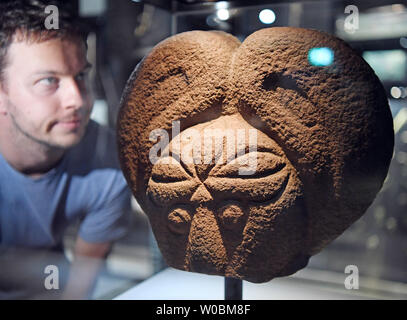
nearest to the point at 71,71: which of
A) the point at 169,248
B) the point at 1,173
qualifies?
the point at 1,173

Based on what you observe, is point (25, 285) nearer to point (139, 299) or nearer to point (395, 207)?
point (139, 299)

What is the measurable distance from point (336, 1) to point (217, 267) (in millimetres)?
1016

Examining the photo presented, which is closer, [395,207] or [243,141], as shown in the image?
[243,141]

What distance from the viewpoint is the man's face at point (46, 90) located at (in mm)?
1708

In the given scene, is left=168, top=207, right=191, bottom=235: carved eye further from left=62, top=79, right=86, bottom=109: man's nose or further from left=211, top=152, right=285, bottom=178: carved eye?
left=62, top=79, right=86, bottom=109: man's nose

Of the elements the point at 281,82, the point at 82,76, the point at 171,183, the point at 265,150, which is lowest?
the point at 171,183

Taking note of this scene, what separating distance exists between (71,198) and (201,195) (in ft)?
2.74

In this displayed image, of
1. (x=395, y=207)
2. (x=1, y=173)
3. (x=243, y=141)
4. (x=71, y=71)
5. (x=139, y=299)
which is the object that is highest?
(x=71, y=71)

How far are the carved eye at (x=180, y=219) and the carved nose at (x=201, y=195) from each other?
0.06 meters

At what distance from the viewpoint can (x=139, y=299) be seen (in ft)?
6.51

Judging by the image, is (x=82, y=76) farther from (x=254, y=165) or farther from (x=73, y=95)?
(x=254, y=165)

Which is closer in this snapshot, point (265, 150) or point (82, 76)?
point (265, 150)

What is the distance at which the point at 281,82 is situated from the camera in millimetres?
1349

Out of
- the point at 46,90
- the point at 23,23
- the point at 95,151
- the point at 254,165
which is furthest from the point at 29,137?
the point at 254,165
